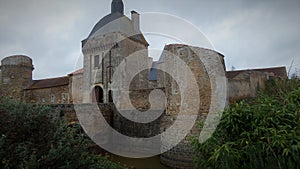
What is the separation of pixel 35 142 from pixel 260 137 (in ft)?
11.8

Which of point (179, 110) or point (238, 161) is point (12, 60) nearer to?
point (179, 110)

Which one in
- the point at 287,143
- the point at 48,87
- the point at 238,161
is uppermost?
the point at 48,87

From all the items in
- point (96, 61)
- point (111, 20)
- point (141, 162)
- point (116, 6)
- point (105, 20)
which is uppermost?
point (116, 6)

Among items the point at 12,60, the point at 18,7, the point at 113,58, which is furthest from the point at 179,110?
the point at 12,60

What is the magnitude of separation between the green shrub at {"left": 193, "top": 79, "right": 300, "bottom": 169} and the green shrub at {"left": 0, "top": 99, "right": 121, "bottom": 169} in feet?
7.26

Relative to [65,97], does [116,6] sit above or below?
above

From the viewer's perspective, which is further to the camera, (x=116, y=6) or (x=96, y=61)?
(x=116, y=6)

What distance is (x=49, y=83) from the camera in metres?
19.4

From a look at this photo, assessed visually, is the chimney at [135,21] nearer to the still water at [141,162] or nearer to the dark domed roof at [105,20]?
the dark domed roof at [105,20]

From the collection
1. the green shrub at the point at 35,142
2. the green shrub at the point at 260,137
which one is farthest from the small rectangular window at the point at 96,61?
the green shrub at the point at 260,137

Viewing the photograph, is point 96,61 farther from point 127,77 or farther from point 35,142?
point 35,142

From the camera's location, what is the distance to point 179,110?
7.80 m

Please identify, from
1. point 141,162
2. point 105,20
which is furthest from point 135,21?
point 141,162

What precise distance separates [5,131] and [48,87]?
681 inches
